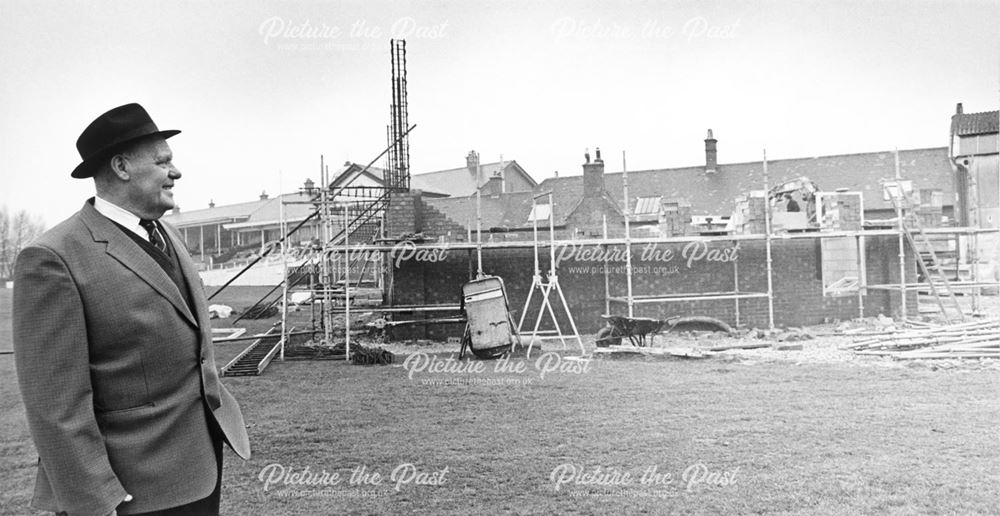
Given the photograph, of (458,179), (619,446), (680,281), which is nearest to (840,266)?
(680,281)

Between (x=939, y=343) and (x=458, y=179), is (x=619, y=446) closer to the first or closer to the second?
(x=939, y=343)

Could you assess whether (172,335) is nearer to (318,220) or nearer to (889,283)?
(318,220)

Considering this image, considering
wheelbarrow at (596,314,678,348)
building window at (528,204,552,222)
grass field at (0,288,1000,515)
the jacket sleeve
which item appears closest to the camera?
the jacket sleeve

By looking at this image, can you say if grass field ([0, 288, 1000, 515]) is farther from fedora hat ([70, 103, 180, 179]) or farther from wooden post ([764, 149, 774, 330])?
wooden post ([764, 149, 774, 330])

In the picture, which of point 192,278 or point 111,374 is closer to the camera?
point 111,374

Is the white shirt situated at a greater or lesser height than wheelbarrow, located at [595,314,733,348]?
greater

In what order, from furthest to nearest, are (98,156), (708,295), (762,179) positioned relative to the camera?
(762,179), (708,295), (98,156)

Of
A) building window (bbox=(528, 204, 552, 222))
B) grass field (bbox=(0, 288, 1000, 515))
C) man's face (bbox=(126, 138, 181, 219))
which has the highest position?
building window (bbox=(528, 204, 552, 222))

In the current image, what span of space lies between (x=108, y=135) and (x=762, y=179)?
27.2m

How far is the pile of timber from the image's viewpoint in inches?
309

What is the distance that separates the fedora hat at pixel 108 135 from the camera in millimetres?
2207

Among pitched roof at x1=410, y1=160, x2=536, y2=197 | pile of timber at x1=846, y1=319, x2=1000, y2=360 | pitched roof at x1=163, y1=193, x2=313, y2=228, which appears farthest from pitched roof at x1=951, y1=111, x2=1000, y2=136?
pitched roof at x1=410, y1=160, x2=536, y2=197

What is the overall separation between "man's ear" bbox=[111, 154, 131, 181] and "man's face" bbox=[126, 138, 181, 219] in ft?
0.04

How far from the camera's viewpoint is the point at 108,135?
87.0 inches
